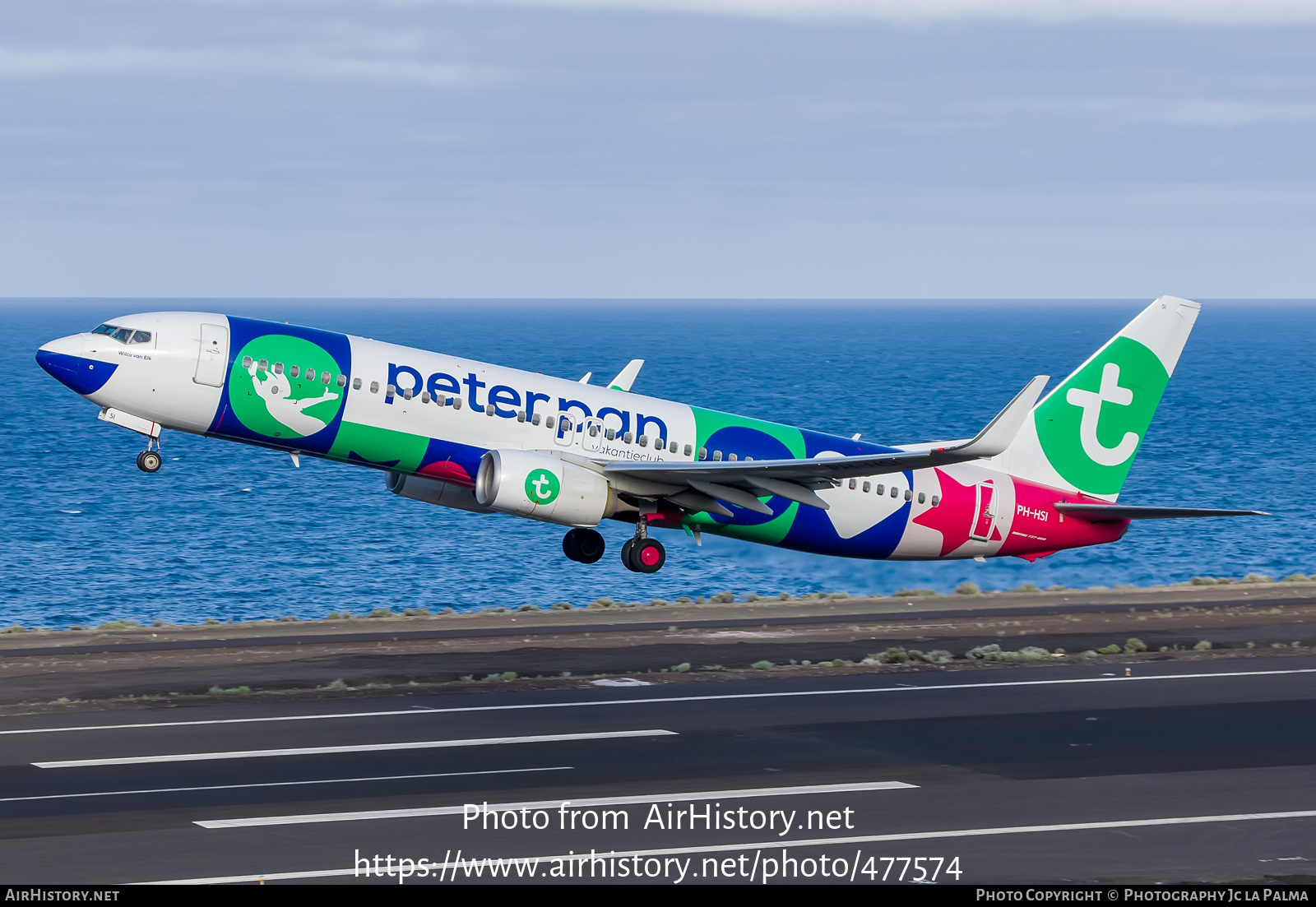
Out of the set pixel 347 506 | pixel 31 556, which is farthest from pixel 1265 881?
pixel 347 506

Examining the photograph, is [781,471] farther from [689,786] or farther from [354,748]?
[689,786]

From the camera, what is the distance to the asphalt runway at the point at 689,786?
59.6ft

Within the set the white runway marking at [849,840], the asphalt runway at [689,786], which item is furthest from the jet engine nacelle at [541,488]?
the white runway marking at [849,840]

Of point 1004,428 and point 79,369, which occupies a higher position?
point 79,369

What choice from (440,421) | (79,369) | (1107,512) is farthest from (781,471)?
(79,369)

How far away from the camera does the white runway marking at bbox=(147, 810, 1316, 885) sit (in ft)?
56.5

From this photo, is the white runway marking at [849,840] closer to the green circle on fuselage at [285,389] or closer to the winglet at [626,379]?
the green circle on fuselage at [285,389]

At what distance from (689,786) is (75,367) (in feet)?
A: 60.4

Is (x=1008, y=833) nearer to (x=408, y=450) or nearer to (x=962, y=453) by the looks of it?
(x=962, y=453)

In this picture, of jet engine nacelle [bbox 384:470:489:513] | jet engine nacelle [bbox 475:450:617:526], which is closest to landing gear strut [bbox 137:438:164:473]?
jet engine nacelle [bbox 384:470:489:513]

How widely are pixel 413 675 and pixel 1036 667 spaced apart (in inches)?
499

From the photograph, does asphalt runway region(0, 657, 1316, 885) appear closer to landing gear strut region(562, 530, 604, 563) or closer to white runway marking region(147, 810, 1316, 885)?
white runway marking region(147, 810, 1316, 885)

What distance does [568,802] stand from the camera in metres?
20.8

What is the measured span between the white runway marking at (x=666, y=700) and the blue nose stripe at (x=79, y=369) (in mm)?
10071
